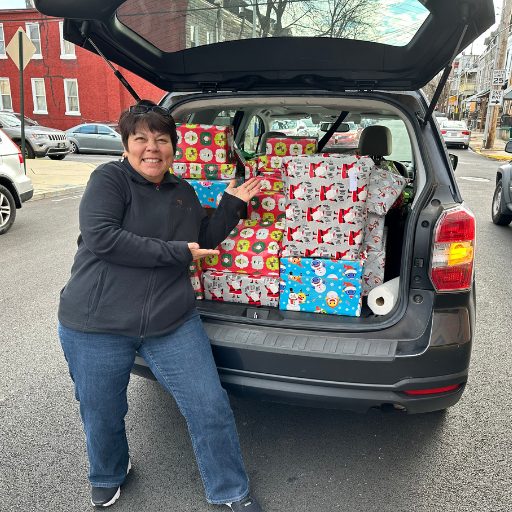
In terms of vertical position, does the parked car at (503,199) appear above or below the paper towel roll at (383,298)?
below

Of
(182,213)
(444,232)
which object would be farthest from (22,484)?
(444,232)

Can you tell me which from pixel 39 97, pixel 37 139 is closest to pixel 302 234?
pixel 37 139

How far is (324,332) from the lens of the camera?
2162 mm

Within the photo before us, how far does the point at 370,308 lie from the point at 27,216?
282 inches

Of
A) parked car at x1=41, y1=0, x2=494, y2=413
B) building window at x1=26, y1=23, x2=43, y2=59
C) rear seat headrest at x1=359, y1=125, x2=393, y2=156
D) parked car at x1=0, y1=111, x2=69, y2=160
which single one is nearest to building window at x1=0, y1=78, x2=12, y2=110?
building window at x1=26, y1=23, x2=43, y2=59

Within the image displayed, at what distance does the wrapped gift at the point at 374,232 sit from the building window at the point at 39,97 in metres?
28.0

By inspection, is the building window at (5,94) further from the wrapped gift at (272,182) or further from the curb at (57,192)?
the wrapped gift at (272,182)

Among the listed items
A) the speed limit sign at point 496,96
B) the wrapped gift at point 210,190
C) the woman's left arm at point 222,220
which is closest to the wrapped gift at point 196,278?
the woman's left arm at point 222,220

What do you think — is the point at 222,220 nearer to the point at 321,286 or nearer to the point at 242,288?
the point at 242,288

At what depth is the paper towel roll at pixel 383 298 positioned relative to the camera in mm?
2325

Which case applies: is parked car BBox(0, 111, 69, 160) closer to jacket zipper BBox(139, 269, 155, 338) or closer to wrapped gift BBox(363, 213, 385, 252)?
wrapped gift BBox(363, 213, 385, 252)

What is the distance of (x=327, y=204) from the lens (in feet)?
7.97

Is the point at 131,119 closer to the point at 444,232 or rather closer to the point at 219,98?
the point at 219,98

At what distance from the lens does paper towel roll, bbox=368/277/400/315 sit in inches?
91.5
